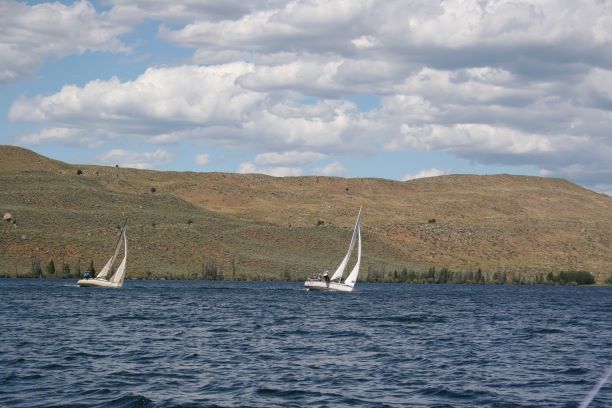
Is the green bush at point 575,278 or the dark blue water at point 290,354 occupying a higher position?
the green bush at point 575,278

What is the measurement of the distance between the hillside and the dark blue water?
169 ft

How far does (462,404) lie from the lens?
28.8 meters

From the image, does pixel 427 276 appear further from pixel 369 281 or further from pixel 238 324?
pixel 238 324

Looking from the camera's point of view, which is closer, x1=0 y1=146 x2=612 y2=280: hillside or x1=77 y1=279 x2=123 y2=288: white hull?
x1=77 y1=279 x2=123 y2=288: white hull

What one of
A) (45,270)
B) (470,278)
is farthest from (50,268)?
(470,278)

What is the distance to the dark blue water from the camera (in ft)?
97.0

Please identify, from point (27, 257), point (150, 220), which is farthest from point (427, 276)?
point (27, 257)

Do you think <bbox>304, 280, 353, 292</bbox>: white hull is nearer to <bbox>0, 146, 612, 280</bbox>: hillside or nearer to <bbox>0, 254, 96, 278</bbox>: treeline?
<bbox>0, 254, 96, 278</bbox>: treeline

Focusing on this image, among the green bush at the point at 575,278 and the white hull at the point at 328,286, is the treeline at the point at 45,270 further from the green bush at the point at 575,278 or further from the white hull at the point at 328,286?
the green bush at the point at 575,278

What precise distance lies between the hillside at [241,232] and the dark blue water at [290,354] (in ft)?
169

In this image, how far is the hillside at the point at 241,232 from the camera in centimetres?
12188

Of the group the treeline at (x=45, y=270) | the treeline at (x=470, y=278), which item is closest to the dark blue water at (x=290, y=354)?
the treeline at (x=45, y=270)

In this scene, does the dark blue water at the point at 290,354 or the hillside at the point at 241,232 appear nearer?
the dark blue water at the point at 290,354

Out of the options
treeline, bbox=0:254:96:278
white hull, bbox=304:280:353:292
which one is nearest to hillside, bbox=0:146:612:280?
treeline, bbox=0:254:96:278
